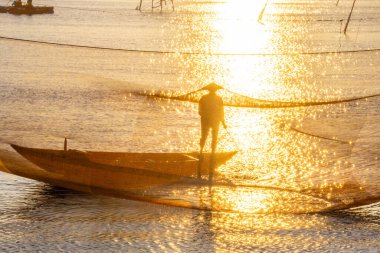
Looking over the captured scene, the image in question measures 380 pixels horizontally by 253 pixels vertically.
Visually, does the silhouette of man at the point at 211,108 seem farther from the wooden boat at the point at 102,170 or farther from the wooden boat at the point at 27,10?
the wooden boat at the point at 27,10

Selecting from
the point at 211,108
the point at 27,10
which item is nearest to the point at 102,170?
the point at 211,108

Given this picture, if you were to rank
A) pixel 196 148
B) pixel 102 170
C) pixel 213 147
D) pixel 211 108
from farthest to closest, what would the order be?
pixel 196 148 → pixel 213 147 → pixel 211 108 → pixel 102 170

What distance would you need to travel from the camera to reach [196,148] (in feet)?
68.4

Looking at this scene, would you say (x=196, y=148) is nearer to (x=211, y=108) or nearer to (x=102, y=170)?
(x=211, y=108)

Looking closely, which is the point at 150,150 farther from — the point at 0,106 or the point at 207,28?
the point at 207,28

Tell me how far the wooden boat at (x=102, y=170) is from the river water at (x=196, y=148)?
1.13 ft

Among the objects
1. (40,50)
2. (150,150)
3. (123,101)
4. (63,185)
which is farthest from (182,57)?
(63,185)

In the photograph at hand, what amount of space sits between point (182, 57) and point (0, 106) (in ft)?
97.4

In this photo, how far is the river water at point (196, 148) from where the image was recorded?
1267cm

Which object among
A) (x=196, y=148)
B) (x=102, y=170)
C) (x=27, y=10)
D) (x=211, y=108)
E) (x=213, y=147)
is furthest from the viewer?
(x=27, y=10)

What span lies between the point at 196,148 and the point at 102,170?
6687mm

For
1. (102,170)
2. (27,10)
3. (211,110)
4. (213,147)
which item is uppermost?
(211,110)

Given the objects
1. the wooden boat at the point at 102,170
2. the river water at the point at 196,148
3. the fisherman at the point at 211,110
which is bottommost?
the river water at the point at 196,148

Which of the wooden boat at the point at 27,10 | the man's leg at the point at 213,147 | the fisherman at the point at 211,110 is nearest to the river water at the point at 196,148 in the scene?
the man's leg at the point at 213,147
